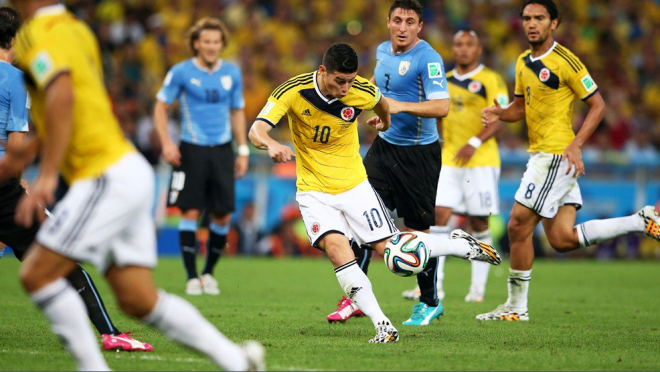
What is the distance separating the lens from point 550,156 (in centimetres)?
812

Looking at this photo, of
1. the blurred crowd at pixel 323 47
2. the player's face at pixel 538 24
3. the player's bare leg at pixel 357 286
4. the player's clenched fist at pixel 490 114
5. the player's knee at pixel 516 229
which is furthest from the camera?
the blurred crowd at pixel 323 47

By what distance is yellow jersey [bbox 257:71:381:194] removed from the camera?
693 centimetres

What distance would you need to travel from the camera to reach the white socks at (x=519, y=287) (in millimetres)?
8336

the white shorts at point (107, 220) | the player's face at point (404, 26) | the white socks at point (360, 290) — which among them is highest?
the player's face at point (404, 26)

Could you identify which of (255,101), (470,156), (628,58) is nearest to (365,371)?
(470,156)

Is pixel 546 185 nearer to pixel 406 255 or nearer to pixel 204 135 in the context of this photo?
pixel 406 255

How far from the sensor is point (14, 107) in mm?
6316

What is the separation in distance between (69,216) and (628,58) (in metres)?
21.5

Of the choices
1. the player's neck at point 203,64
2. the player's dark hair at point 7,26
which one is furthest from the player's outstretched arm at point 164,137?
the player's dark hair at point 7,26

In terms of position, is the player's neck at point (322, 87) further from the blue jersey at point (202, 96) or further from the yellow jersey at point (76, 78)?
the blue jersey at point (202, 96)

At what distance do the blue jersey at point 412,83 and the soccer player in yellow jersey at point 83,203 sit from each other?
13.0 feet

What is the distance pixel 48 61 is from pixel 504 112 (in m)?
5.30

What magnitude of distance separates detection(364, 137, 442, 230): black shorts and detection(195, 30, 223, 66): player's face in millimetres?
3346

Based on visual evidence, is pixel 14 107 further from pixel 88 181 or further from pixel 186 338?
pixel 186 338
